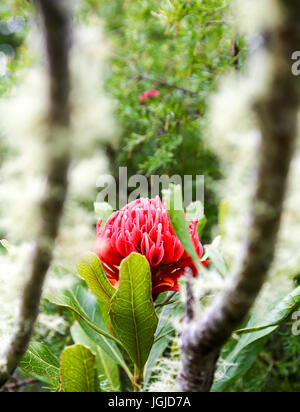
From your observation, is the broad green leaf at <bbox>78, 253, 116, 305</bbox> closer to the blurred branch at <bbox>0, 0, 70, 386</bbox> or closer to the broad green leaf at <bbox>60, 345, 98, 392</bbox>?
the broad green leaf at <bbox>60, 345, 98, 392</bbox>

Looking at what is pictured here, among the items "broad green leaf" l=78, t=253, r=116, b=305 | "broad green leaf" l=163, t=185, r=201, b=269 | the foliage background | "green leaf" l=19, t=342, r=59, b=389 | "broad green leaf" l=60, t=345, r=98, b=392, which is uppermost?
the foliage background

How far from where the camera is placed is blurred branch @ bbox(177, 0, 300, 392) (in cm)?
18

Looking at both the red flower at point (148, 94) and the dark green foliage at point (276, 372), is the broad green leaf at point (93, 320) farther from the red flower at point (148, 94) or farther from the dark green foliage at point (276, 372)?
the red flower at point (148, 94)

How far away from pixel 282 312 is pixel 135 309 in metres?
0.17

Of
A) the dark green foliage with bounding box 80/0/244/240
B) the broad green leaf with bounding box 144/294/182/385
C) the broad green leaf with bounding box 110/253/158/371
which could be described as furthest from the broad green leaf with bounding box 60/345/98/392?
the dark green foliage with bounding box 80/0/244/240

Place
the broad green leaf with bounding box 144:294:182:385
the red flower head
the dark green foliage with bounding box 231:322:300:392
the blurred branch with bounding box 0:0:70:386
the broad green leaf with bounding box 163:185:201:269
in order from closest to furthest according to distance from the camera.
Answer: the blurred branch with bounding box 0:0:70:386
the broad green leaf with bounding box 163:185:201:269
the red flower head
the broad green leaf with bounding box 144:294:182:385
the dark green foliage with bounding box 231:322:300:392

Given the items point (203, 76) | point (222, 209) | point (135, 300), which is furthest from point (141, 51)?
point (135, 300)

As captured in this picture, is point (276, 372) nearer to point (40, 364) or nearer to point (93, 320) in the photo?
point (93, 320)

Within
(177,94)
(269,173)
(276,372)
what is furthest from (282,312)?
(177,94)

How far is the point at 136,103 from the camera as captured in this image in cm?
110

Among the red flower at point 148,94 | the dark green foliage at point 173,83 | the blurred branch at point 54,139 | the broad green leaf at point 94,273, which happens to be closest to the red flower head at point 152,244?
the broad green leaf at point 94,273

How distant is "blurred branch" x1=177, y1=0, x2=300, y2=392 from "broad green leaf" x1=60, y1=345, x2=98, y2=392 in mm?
181

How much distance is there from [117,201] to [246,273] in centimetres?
83

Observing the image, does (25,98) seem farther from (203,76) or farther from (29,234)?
(203,76)
